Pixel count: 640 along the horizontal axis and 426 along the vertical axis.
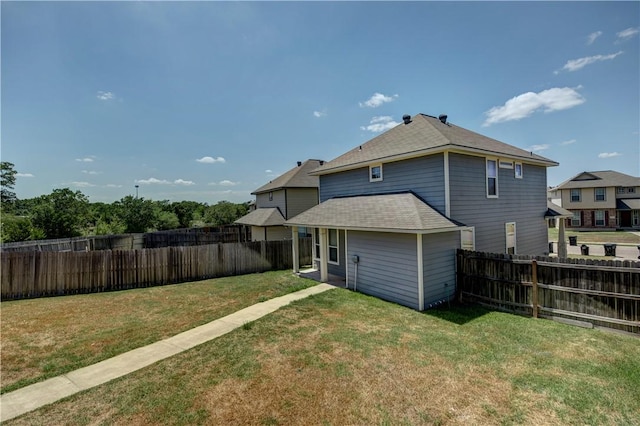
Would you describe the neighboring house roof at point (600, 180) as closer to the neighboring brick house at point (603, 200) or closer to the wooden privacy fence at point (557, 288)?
the neighboring brick house at point (603, 200)

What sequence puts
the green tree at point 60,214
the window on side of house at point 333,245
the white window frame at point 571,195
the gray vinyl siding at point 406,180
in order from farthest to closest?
the white window frame at point 571,195, the green tree at point 60,214, the window on side of house at point 333,245, the gray vinyl siding at point 406,180

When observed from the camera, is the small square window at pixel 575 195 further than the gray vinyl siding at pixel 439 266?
Yes

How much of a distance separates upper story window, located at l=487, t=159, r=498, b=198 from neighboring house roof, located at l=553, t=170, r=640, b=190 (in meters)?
35.6

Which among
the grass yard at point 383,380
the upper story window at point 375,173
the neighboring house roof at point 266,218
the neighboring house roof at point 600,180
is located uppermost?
the neighboring house roof at point 600,180

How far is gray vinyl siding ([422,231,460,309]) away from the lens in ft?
29.0

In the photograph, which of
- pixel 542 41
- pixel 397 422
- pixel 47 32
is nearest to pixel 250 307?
pixel 397 422

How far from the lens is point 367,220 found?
10.2 metres

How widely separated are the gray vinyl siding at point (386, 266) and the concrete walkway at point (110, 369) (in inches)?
160

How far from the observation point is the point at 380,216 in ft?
32.9

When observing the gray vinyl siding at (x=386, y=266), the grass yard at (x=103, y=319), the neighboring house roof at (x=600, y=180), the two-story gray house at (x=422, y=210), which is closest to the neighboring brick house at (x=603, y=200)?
the neighboring house roof at (x=600, y=180)

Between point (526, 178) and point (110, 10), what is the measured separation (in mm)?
18798

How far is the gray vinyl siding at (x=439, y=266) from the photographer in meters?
8.85

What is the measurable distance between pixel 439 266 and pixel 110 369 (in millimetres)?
8936

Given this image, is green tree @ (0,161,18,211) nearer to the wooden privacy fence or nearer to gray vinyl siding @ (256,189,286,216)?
gray vinyl siding @ (256,189,286,216)
